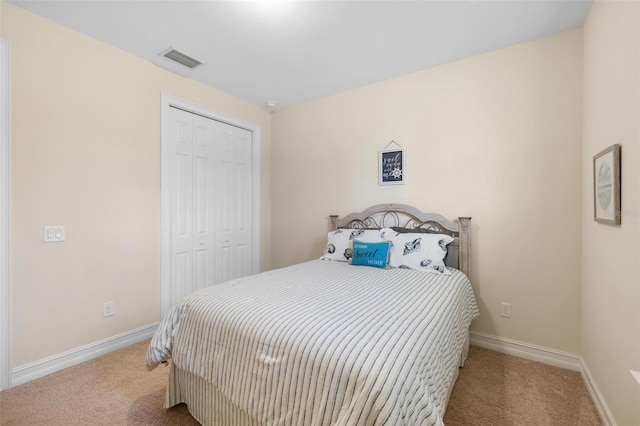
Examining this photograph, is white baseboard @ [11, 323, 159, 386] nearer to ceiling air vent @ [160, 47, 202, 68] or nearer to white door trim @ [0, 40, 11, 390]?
white door trim @ [0, 40, 11, 390]

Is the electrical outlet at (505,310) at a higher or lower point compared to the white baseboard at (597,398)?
higher

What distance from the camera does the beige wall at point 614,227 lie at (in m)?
1.28

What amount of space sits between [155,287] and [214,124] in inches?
73.2

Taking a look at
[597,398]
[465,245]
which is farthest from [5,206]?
[597,398]

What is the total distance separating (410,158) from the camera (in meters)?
2.92

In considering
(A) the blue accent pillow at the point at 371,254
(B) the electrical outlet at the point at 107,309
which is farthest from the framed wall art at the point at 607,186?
(B) the electrical outlet at the point at 107,309

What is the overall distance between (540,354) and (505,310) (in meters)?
0.38

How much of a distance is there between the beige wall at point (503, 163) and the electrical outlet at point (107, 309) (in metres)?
2.47

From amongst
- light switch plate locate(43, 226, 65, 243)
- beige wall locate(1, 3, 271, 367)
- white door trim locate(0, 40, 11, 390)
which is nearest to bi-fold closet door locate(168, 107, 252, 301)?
beige wall locate(1, 3, 271, 367)

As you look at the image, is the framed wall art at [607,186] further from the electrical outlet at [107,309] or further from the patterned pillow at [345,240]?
the electrical outlet at [107,309]

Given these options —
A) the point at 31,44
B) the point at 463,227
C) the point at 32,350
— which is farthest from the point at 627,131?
the point at 32,350

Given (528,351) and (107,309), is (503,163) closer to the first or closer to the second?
(528,351)

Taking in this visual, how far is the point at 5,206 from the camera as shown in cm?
193

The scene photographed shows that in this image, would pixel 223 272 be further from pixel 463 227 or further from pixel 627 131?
pixel 627 131
